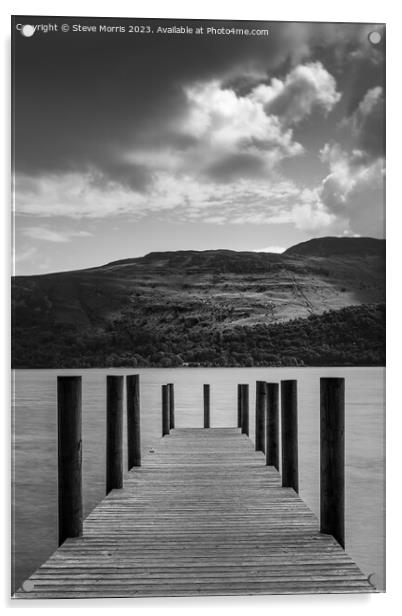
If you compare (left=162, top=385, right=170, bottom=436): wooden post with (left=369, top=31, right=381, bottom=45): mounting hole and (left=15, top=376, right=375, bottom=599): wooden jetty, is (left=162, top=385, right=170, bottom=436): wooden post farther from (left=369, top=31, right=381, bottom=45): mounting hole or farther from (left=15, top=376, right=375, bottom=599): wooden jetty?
(left=369, top=31, right=381, bottom=45): mounting hole

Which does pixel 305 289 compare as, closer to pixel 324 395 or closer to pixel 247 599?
pixel 324 395

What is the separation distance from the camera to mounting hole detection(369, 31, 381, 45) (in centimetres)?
582

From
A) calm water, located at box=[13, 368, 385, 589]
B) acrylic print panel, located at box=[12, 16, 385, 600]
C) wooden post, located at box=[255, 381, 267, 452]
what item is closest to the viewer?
acrylic print panel, located at box=[12, 16, 385, 600]

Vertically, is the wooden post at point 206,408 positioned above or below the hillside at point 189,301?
below

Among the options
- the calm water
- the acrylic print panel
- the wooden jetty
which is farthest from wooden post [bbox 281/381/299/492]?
the calm water

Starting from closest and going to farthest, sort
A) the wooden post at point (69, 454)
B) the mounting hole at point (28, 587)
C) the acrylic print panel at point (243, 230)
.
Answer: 1. the mounting hole at point (28, 587)
2. the acrylic print panel at point (243, 230)
3. the wooden post at point (69, 454)

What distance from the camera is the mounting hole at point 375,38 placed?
19.1 feet

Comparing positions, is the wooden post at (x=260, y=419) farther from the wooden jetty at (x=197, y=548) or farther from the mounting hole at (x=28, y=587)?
the mounting hole at (x=28, y=587)

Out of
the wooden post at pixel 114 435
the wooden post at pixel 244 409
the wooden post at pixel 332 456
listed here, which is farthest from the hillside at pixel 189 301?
the wooden post at pixel 244 409

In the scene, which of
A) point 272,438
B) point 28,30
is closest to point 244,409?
point 272,438

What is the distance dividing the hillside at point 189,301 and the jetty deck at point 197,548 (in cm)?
161

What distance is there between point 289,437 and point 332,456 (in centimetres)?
206
